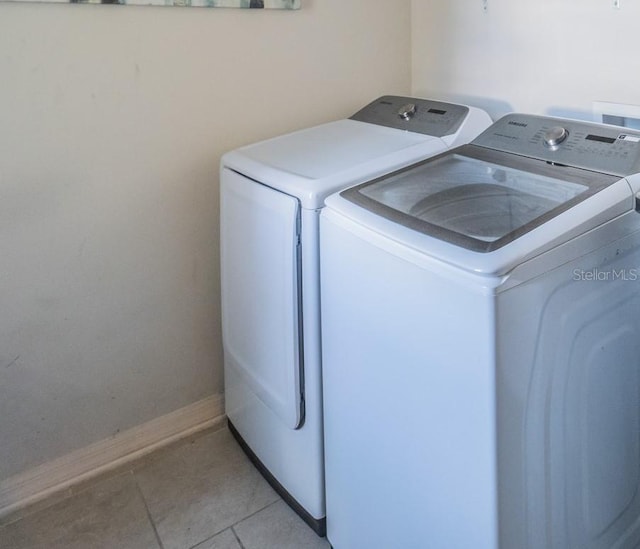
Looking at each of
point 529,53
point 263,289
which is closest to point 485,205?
point 263,289

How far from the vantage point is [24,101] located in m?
1.44

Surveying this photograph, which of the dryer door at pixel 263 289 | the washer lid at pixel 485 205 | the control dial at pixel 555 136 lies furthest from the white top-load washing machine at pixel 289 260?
the control dial at pixel 555 136

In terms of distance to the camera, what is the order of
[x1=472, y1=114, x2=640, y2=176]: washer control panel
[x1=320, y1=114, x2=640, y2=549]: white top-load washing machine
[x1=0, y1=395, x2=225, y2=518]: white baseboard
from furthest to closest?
[x1=0, y1=395, x2=225, y2=518]: white baseboard < [x1=472, y1=114, x2=640, y2=176]: washer control panel < [x1=320, y1=114, x2=640, y2=549]: white top-load washing machine

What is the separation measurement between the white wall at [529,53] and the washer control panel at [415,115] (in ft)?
0.68

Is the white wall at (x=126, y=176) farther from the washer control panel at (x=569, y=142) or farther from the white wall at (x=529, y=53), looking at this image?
the washer control panel at (x=569, y=142)

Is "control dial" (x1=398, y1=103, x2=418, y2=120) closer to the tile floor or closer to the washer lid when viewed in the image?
the washer lid

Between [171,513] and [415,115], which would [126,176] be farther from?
[171,513]

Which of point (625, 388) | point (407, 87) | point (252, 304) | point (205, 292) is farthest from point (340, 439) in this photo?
point (407, 87)

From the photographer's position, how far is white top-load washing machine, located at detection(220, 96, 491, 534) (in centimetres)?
137

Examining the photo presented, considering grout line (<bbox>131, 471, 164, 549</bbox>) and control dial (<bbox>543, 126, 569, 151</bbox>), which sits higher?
control dial (<bbox>543, 126, 569, 151</bbox>)

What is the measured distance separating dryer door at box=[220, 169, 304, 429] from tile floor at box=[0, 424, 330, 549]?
30 centimetres

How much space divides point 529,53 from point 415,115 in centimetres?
35

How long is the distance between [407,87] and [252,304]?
1020 mm

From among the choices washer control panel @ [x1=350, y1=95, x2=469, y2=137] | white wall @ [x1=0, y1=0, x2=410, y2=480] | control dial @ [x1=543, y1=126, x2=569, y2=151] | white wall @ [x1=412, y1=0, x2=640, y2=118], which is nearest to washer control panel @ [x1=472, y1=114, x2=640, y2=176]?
control dial @ [x1=543, y1=126, x2=569, y2=151]
